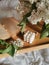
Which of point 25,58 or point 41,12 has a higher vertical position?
point 41,12

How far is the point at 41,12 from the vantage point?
1.10 metres

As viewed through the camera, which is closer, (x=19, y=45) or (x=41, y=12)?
(x=41, y=12)

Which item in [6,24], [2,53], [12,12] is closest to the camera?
[2,53]

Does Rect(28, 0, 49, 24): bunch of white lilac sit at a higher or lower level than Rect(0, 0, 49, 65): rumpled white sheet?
higher

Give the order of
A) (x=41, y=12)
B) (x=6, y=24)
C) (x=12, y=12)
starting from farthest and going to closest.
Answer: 1. (x=12, y=12)
2. (x=6, y=24)
3. (x=41, y=12)

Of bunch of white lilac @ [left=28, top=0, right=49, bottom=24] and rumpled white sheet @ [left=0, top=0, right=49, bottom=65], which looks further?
rumpled white sheet @ [left=0, top=0, right=49, bottom=65]

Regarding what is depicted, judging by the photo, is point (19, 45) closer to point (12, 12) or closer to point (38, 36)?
point (38, 36)

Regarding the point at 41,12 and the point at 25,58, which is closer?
the point at 41,12

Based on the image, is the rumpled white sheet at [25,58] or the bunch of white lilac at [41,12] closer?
the bunch of white lilac at [41,12]

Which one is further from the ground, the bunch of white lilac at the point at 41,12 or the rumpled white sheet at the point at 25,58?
the bunch of white lilac at the point at 41,12

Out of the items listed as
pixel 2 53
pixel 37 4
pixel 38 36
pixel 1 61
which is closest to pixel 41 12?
pixel 37 4

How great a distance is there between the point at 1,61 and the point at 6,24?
25 cm

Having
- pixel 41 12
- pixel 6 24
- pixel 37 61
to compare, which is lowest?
pixel 37 61

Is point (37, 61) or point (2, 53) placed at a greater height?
point (2, 53)
